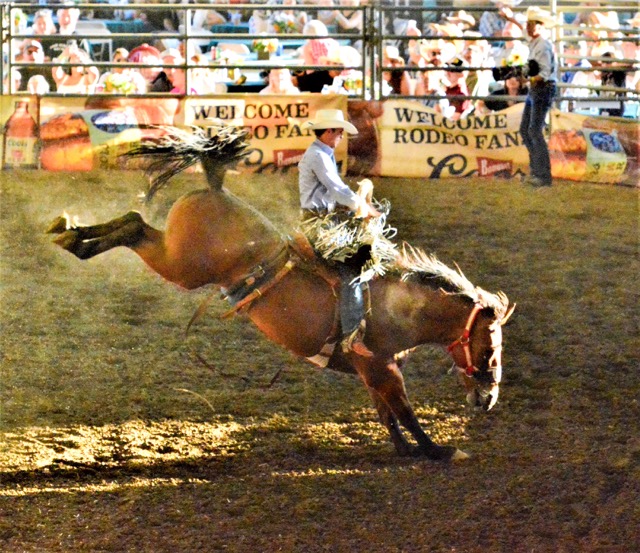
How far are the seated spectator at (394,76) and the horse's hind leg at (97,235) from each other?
15.7 feet

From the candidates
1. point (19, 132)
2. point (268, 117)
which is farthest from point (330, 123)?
point (19, 132)

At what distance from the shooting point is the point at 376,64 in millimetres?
8820

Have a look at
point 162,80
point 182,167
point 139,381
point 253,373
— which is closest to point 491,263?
point 253,373

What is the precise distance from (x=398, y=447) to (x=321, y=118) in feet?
4.85

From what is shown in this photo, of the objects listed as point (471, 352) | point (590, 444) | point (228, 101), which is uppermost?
point (228, 101)

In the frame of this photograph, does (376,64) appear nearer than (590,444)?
No

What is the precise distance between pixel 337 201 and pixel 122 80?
4730mm

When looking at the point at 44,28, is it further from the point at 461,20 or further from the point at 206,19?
the point at 461,20

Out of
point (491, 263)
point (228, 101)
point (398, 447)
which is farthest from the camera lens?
point (228, 101)

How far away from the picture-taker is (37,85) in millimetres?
9266

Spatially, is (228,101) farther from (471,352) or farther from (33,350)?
(471,352)

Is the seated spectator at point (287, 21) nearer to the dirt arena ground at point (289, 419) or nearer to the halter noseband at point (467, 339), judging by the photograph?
the dirt arena ground at point (289, 419)

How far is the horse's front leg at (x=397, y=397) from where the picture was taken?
4.84 m

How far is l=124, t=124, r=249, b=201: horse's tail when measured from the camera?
464 centimetres
